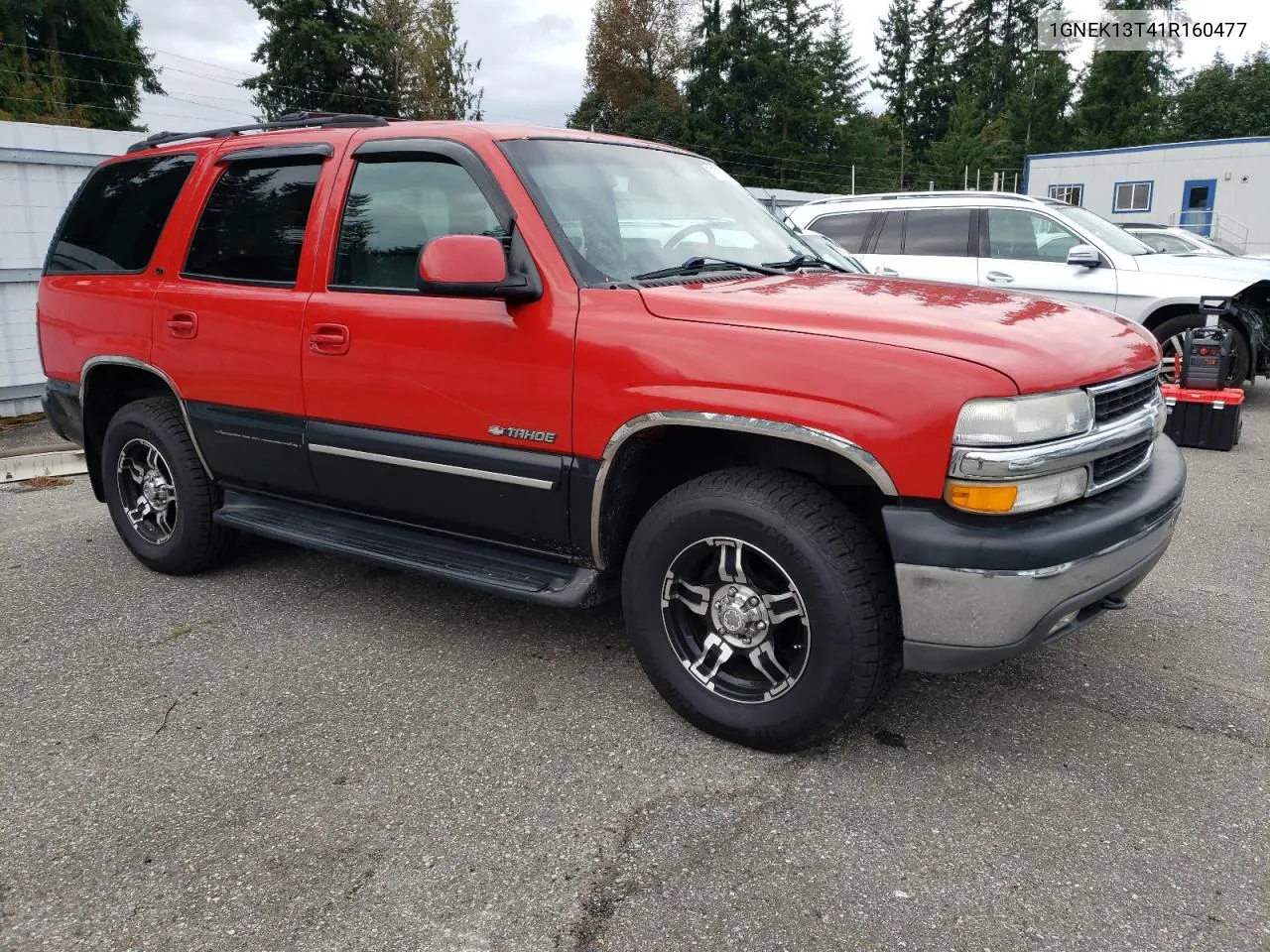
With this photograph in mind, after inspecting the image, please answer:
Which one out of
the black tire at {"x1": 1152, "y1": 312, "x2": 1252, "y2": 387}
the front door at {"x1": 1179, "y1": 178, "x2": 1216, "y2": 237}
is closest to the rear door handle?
the black tire at {"x1": 1152, "y1": 312, "x2": 1252, "y2": 387}

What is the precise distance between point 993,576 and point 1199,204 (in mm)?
31830

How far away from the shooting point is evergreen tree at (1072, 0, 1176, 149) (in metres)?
50.5

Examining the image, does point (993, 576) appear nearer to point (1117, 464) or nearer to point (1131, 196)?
point (1117, 464)

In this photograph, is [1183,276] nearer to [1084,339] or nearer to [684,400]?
[1084,339]

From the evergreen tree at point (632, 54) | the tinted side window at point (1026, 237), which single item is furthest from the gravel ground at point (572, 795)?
the evergreen tree at point (632, 54)

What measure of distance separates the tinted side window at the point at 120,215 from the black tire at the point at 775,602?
286cm

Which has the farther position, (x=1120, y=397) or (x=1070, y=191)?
(x=1070, y=191)

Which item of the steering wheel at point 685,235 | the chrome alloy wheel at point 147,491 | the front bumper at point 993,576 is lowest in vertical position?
the chrome alloy wheel at point 147,491

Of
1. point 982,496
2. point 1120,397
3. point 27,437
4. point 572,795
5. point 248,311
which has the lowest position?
point 572,795

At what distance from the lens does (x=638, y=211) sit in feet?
11.4

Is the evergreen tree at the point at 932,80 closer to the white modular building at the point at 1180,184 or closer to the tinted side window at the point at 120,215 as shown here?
the white modular building at the point at 1180,184

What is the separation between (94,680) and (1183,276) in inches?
330

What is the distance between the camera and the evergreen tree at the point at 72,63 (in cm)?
3656

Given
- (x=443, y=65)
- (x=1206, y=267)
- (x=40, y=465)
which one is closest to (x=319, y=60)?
(x=443, y=65)
